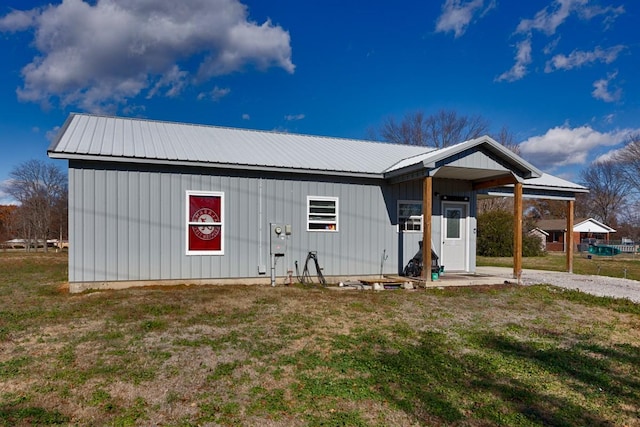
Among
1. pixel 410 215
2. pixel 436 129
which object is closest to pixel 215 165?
pixel 410 215

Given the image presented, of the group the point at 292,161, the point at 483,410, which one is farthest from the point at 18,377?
the point at 292,161

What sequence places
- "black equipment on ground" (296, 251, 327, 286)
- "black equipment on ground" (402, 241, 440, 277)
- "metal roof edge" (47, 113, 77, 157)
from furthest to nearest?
"black equipment on ground" (402, 241, 440, 277) < "black equipment on ground" (296, 251, 327, 286) < "metal roof edge" (47, 113, 77, 157)

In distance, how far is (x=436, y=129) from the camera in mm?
31094

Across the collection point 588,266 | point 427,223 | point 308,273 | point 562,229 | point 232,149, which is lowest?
point 588,266

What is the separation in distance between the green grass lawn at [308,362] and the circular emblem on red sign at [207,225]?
1686 mm

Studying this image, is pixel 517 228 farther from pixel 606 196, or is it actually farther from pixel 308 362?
pixel 606 196

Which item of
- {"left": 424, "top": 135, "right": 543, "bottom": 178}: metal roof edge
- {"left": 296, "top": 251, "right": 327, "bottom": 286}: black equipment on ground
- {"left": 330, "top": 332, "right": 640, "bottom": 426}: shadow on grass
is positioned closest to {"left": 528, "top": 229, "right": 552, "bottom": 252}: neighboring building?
{"left": 424, "top": 135, "right": 543, "bottom": 178}: metal roof edge

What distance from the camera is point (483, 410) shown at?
3.33 meters

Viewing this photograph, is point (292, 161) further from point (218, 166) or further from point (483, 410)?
point (483, 410)

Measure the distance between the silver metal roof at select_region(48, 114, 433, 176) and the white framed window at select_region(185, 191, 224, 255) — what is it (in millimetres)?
770

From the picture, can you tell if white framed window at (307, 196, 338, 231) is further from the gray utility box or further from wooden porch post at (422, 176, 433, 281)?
wooden porch post at (422, 176, 433, 281)

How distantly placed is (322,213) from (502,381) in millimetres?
6418

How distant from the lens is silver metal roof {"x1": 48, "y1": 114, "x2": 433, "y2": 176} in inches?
326

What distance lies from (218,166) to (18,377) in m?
5.68
